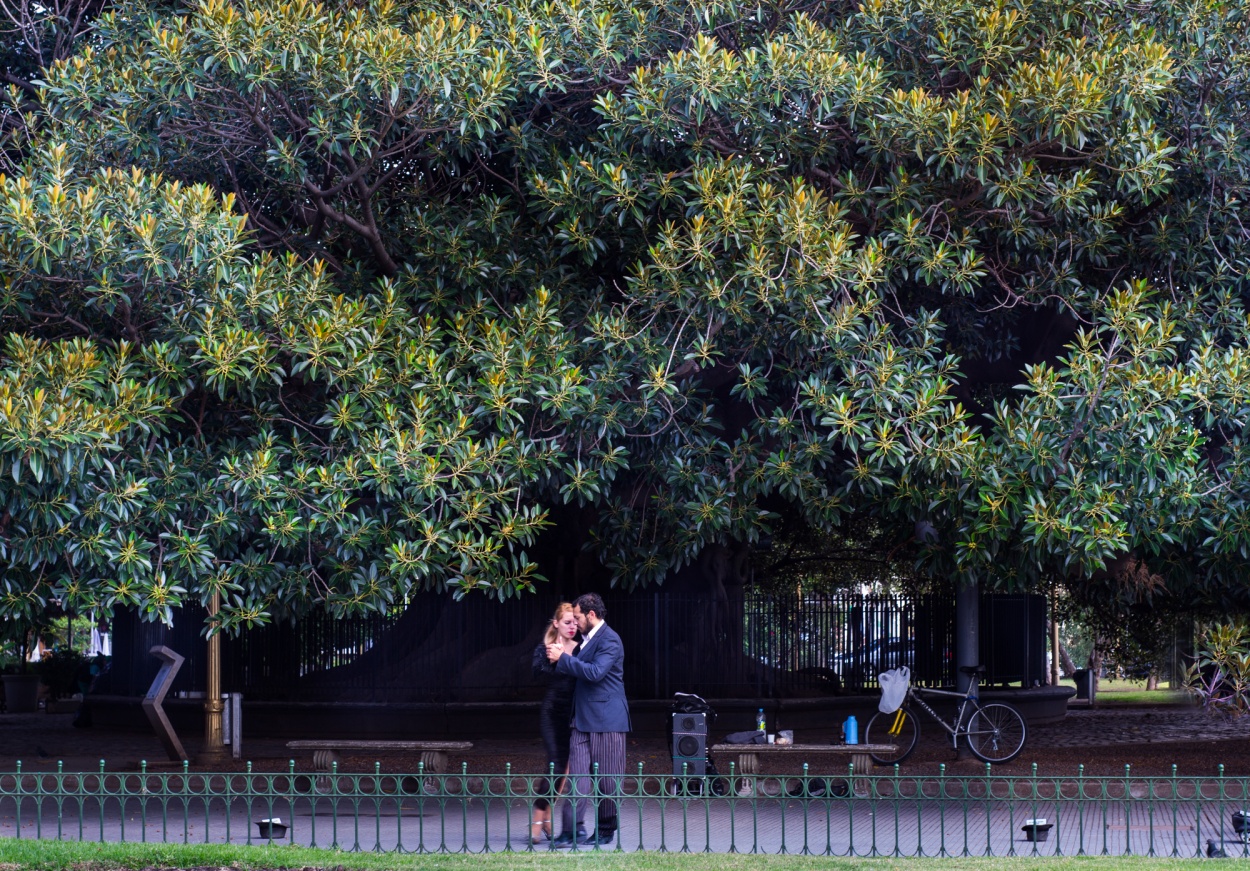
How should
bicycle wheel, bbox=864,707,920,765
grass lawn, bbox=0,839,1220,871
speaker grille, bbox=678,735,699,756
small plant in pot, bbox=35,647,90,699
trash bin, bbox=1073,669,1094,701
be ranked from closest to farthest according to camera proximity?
1. grass lawn, bbox=0,839,1220,871
2. speaker grille, bbox=678,735,699,756
3. bicycle wheel, bbox=864,707,920,765
4. small plant in pot, bbox=35,647,90,699
5. trash bin, bbox=1073,669,1094,701

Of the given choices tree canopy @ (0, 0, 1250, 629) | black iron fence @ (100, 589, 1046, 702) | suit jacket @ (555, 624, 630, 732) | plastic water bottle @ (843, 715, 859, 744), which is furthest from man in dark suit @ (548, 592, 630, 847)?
black iron fence @ (100, 589, 1046, 702)

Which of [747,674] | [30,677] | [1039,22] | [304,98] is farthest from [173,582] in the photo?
[30,677]

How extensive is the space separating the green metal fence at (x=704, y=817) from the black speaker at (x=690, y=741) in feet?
0.84

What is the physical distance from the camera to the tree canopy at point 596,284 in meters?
9.13

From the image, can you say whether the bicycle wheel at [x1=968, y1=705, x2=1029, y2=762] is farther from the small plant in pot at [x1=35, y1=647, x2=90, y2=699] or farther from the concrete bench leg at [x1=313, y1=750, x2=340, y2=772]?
the small plant in pot at [x1=35, y1=647, x2=90, y2=699]

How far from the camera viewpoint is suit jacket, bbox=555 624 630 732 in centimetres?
877

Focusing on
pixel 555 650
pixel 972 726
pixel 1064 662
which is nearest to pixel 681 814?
pixel 555 650

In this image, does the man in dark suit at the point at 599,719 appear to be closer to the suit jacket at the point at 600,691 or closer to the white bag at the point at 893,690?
the suit jacket at the point at 600,691

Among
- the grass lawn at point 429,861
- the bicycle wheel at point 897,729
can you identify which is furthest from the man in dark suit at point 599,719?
the bicycle wheel at point 897,729

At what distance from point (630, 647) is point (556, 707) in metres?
9.56

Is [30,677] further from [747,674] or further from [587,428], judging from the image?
[587,428]

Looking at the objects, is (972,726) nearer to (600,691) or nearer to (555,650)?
(600,691)

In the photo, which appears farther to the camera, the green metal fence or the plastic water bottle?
the plastic water bottle

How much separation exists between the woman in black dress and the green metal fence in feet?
0.70
